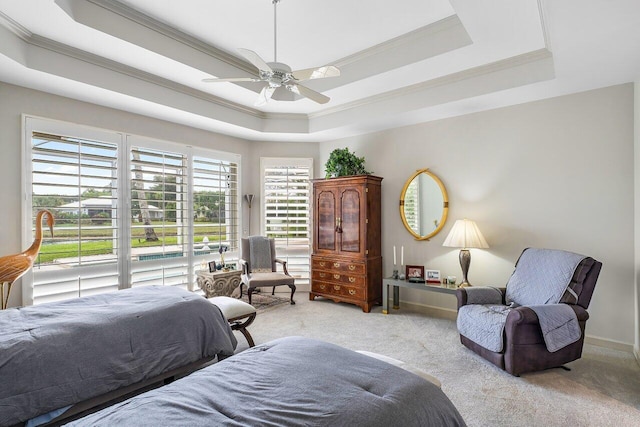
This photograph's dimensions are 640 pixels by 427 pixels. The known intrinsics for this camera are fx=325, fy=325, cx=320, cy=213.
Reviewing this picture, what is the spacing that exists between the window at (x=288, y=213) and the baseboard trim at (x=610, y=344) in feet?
12.3

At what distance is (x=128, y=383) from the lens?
2.13 m

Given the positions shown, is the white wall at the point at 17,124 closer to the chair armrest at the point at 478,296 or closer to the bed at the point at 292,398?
the bed at the point at 292,398

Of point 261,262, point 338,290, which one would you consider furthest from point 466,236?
point 261,262

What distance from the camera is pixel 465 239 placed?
3822 mm

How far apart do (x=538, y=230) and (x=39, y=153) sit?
18.0ft

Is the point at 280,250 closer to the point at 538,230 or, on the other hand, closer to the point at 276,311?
the point at 276,311

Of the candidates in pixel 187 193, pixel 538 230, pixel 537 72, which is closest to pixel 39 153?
pixel 187 193

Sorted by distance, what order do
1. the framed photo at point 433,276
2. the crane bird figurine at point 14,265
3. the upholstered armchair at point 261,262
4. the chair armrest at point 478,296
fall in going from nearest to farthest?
the crane bird figurine at point 14,265, the chair armrest at point 478,296, the framed photo at point 433,276, the upholstered armchair at point 261,262

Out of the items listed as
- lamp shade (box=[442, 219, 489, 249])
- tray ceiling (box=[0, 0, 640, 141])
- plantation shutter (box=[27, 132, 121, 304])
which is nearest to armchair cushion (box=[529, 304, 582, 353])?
lamp shade (box=[442, 219, 489, 249])

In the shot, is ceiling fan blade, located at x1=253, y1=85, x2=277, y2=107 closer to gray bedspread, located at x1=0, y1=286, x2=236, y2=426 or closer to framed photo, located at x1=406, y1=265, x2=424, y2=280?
gray bedspread, located at x1=0, y1=286, x2=236, y2=426

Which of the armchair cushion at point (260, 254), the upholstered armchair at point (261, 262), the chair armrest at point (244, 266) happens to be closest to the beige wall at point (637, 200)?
the upholstered armchair at point (261, 262)

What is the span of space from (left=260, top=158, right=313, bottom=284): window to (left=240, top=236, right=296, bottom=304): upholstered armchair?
12.3 inches

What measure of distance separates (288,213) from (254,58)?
3.46 metres

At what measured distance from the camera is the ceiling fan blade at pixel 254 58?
229cm
